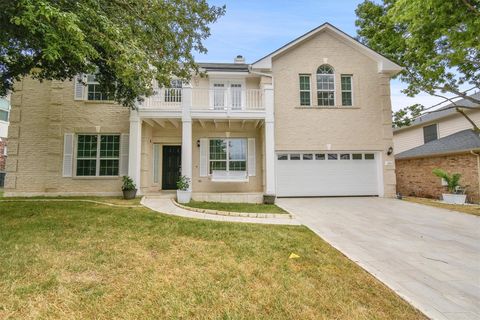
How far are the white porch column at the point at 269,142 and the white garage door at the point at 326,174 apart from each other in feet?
4.65

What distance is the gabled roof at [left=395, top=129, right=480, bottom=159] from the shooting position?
12.3 meters

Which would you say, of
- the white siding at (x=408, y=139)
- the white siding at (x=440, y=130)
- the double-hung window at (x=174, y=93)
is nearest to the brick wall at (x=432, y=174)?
the white siding at (x=440, y=130)

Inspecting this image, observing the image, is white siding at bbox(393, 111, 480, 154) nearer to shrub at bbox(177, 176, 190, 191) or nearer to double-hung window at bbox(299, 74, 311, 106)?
double-hung window at bbox(299, 74, 311, 106)

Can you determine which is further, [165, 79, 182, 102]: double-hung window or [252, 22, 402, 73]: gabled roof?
[252, 22, 402, 73]: gabled roof

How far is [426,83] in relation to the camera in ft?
44.0

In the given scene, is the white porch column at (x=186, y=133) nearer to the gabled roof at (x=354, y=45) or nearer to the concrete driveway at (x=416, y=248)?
the concrete driveway at (x=416, y=248)

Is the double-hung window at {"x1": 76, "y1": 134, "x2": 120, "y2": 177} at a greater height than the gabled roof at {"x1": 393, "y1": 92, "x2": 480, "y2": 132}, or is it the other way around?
the gabled roof at {"x1": 393, "y1": 92, "x2": 480, "y2": 132}

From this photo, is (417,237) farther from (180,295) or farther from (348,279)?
(180,295)

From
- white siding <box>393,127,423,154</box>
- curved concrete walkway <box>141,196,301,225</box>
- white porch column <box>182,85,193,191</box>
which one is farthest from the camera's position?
white siding <box>393,127,423,154</box>

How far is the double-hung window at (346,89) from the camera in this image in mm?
12719

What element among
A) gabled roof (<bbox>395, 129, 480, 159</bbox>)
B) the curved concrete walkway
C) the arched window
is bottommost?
the curved concrete walkway

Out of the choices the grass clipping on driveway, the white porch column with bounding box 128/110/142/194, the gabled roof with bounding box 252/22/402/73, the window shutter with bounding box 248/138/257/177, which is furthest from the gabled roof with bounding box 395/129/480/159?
the white porch column with bounding box 128/110/142/194

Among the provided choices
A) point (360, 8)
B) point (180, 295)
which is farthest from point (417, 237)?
point (360, 8)

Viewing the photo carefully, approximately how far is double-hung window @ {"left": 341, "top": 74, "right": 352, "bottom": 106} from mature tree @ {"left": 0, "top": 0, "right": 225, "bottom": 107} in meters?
7.72
